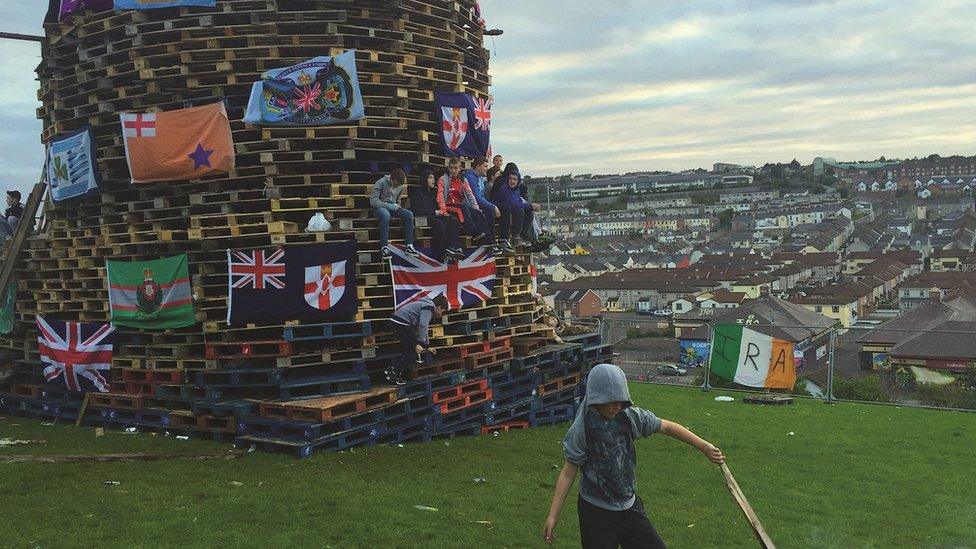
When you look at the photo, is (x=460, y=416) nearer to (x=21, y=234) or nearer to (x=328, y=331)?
(x=328, y=331)

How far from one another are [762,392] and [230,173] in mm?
12850

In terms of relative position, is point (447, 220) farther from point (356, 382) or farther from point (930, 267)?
point (930, 267)

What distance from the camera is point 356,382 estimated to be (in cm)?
1079

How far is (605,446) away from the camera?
4984 mm

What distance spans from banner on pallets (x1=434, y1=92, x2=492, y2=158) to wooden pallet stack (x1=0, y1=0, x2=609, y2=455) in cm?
22

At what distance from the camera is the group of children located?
11227mm

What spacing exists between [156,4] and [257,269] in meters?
4.57

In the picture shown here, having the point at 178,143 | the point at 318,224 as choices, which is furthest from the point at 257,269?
the point at 178,143

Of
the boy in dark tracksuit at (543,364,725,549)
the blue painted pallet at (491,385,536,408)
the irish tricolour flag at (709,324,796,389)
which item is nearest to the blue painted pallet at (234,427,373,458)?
the blue painted pallet at (491,385,536,408)

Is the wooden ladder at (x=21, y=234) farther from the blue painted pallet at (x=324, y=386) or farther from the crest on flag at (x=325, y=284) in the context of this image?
the blue painted pallet at (x=324, y=386)

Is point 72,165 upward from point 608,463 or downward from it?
upward

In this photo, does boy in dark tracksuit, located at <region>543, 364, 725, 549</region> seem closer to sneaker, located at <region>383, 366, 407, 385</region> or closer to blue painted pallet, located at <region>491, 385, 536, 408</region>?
sneaker, located at <region>383, 366, 407, 385</region>

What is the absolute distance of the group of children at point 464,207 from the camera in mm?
11227

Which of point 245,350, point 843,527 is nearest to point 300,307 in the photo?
point 245,350
